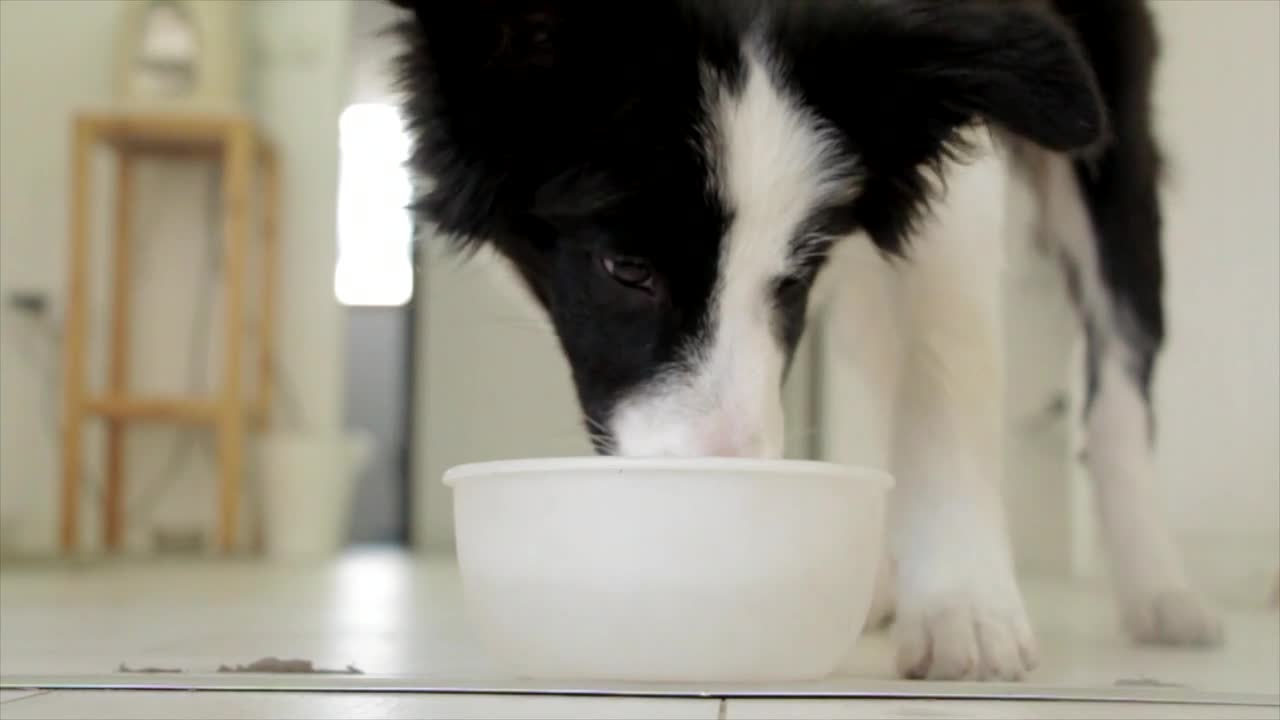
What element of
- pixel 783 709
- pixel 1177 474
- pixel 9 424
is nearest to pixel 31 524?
pixel 9 424

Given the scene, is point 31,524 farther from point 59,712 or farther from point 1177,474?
point 1177,474

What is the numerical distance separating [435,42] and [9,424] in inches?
30.6

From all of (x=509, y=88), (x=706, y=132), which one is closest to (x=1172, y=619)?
(x=706, y=132)

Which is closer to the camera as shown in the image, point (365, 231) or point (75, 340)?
point (75, 340)

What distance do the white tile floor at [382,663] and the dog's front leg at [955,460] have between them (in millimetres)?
52

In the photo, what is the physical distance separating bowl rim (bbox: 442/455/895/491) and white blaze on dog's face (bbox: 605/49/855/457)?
14cm

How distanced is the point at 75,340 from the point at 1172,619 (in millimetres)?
1619

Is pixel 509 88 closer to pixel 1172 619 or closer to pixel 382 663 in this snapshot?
pixel 382 663

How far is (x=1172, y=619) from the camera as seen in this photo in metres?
1.33

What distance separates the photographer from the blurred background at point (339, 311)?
1.30 metres

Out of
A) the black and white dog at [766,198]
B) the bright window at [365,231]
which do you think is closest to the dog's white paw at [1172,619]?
the black and white dog at [766,198]

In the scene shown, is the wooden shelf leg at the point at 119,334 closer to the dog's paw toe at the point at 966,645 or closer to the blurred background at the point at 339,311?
the blurred background at the point at 339,311

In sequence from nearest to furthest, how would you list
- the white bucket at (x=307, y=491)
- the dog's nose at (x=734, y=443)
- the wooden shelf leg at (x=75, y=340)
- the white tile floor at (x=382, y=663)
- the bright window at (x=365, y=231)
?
the white tile floor at (x=382, y=663) < the dog's nose at (x=734, y=443) < the wooden shelf leg at (x=75, y=340) < the bright window at (x=365, y=231) < the white bucket at (x=307, y=491)

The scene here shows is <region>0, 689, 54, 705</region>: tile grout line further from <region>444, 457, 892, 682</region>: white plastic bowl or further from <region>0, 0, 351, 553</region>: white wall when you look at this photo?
<region>0, 0, 351, 553</region>: white wall
